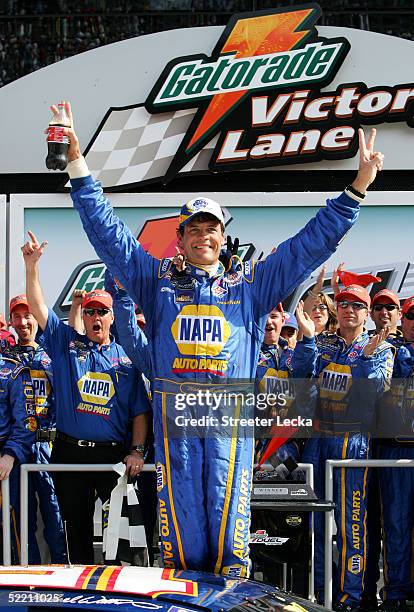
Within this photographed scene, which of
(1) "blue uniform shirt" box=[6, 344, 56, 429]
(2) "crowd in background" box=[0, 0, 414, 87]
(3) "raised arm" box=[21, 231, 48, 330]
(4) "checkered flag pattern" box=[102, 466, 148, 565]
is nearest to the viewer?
(4) "checkered flag pattern" box=[102, 466, 148, 565]

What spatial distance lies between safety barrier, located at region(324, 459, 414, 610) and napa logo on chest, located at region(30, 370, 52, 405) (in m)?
1.85

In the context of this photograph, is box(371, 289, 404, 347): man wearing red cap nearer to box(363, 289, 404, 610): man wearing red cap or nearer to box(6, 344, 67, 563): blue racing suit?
box(363, 289, 404, 610): man wearing red cap

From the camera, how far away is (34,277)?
5.83 m

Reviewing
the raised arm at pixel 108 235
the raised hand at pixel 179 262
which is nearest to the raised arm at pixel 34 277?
the raised arm at pixel 108 235

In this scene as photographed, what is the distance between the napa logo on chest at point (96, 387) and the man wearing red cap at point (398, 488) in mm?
1603

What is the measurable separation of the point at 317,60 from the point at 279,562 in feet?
15.2

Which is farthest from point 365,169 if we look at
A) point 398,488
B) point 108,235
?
point 398,488

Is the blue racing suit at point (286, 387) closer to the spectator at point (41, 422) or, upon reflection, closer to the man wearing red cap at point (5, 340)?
the spectator at point (41, 422)

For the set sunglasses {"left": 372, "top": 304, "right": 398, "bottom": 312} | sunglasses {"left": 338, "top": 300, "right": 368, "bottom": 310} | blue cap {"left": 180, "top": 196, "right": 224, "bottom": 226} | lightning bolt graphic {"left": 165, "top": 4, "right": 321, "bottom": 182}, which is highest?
lightning bolt graphic {"left": 165, "top": 4, "right": 321, "bottom": 182}

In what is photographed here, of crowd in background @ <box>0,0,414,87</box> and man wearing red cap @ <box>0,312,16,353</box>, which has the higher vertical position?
crowd in background @ <box>0,0,414,87</box>

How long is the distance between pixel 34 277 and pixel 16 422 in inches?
36.9

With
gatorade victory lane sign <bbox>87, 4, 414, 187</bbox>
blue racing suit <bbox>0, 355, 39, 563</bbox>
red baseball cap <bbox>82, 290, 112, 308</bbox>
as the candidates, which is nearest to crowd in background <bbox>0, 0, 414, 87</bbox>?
gatorade victory lane sign <bbox>87, 4, 414, 187</bbox>

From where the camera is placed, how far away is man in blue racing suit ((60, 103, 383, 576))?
169 inches

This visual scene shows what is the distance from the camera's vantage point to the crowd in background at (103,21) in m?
10.0
